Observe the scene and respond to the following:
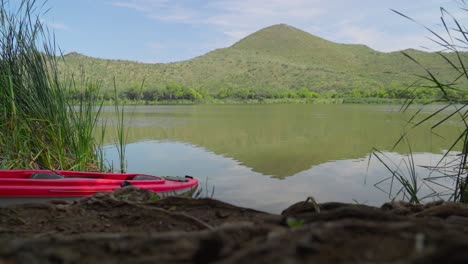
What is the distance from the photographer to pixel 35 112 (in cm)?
432

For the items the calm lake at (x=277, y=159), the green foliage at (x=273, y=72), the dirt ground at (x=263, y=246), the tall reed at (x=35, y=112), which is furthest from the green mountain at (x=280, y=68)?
the dirt ground at (x=263, y=246)

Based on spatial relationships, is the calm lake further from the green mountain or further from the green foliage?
the green mountain

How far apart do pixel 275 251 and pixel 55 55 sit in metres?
4.47

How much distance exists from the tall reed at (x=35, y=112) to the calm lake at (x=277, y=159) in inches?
43.2

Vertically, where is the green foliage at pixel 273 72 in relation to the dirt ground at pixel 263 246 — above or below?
above

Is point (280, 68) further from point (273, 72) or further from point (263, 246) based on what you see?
point (263, 246)

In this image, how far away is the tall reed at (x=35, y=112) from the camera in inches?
165

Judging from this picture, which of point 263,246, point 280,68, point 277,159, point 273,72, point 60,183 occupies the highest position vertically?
point 280,68

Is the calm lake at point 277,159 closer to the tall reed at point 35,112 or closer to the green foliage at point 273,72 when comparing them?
the tall reed at point 35,112

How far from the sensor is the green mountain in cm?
5253

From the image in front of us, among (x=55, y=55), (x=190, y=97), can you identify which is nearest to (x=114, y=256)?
(x=55, y=55)

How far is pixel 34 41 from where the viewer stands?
448cm

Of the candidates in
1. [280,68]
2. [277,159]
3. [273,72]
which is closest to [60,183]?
[277,159]

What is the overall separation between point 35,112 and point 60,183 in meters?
1.45
